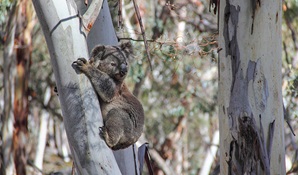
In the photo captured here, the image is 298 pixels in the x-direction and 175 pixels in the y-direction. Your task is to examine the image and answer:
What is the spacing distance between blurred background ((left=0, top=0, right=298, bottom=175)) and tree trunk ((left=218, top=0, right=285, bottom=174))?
330 centimetres

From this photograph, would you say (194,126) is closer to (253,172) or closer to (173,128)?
(173,128)

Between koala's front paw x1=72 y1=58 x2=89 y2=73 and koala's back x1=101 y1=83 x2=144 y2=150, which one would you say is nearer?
koala's front paw x1=72 y1=58 x2=89 y2=73

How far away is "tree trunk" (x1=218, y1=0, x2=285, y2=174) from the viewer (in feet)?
11.1

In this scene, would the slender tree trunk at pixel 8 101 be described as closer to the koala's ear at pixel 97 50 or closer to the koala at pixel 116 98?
the koala at pixel 116 98

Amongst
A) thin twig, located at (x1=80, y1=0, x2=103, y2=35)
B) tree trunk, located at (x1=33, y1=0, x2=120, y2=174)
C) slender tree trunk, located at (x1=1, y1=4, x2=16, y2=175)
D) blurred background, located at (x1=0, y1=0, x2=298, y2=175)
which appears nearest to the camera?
tree trunk, located at (x1=33, y1=0, x2=120, y2=174)

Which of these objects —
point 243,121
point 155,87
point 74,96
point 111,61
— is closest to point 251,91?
point 243,121

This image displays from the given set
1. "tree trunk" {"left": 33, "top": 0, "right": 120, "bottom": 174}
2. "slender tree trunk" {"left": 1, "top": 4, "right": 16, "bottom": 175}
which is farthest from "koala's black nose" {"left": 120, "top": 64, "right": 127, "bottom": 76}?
"slender tree trunk" {"left": 1, "top": 4, "right": 16, "bottom": 175}

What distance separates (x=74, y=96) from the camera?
267 cm

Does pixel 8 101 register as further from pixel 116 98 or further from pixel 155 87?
pixel 116 98

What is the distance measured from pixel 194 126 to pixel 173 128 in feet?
6.31

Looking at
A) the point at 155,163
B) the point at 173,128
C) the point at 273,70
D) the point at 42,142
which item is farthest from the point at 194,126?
the point at 273,70

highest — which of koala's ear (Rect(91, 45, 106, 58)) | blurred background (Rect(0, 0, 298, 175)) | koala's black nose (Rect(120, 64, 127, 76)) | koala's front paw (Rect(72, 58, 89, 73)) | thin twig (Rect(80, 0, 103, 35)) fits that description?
thin twig (Rect(80, 0, 103, 35))

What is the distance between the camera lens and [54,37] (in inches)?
107

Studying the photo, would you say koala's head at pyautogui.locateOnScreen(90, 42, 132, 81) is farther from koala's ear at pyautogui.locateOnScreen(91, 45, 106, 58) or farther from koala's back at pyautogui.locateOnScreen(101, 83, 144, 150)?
koala's back at pyautogui.locateOnScreen(101, 83, 144, 150)
